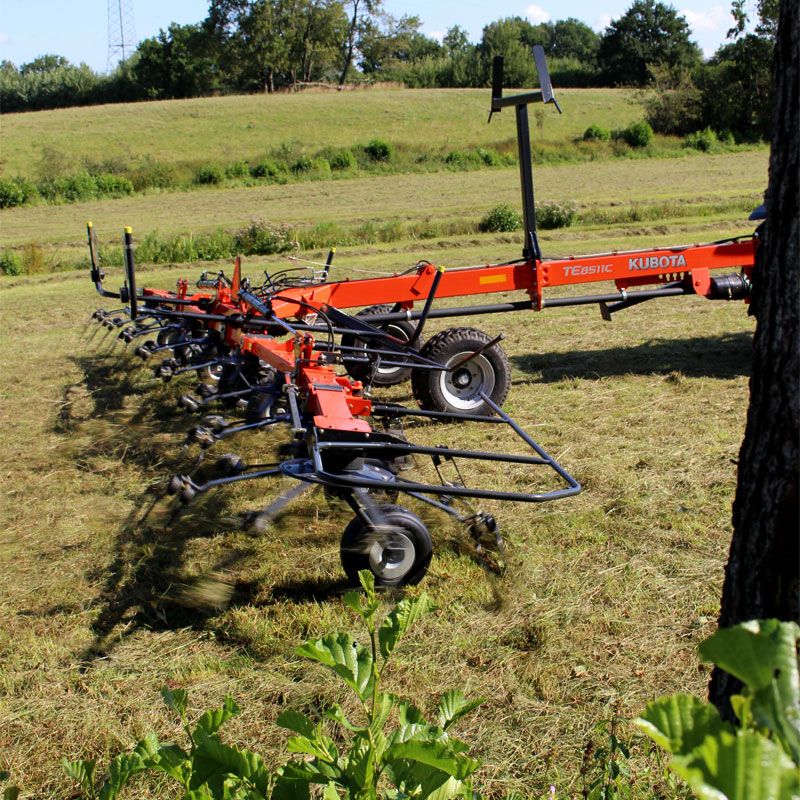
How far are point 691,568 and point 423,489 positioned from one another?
1.47 m

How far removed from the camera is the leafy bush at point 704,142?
3609cm

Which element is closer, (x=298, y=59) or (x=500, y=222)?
(x=500, y=222)

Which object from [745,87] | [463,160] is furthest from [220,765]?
[745,87]

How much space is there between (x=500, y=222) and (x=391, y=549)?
1674cm

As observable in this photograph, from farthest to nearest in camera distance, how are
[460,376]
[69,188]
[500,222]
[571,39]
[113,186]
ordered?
[571,39]
[113,186]
[69,188]
[500,222]
[460,376]

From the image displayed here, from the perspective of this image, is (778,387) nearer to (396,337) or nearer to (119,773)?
(119,773)

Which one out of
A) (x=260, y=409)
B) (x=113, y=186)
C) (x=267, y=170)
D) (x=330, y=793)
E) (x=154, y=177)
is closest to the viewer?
(x=330, y=793)

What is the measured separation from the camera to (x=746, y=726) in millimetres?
938

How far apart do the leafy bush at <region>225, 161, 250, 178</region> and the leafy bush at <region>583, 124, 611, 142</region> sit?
47.3 ft

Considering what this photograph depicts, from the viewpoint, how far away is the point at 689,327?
9.53 meters

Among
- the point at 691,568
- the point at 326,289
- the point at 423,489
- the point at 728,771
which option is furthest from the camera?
the point at 326,289

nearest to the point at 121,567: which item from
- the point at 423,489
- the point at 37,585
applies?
the point at 37,585

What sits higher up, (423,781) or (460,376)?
(423,781)

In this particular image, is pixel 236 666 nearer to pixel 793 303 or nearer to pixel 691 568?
pixel 691 568
